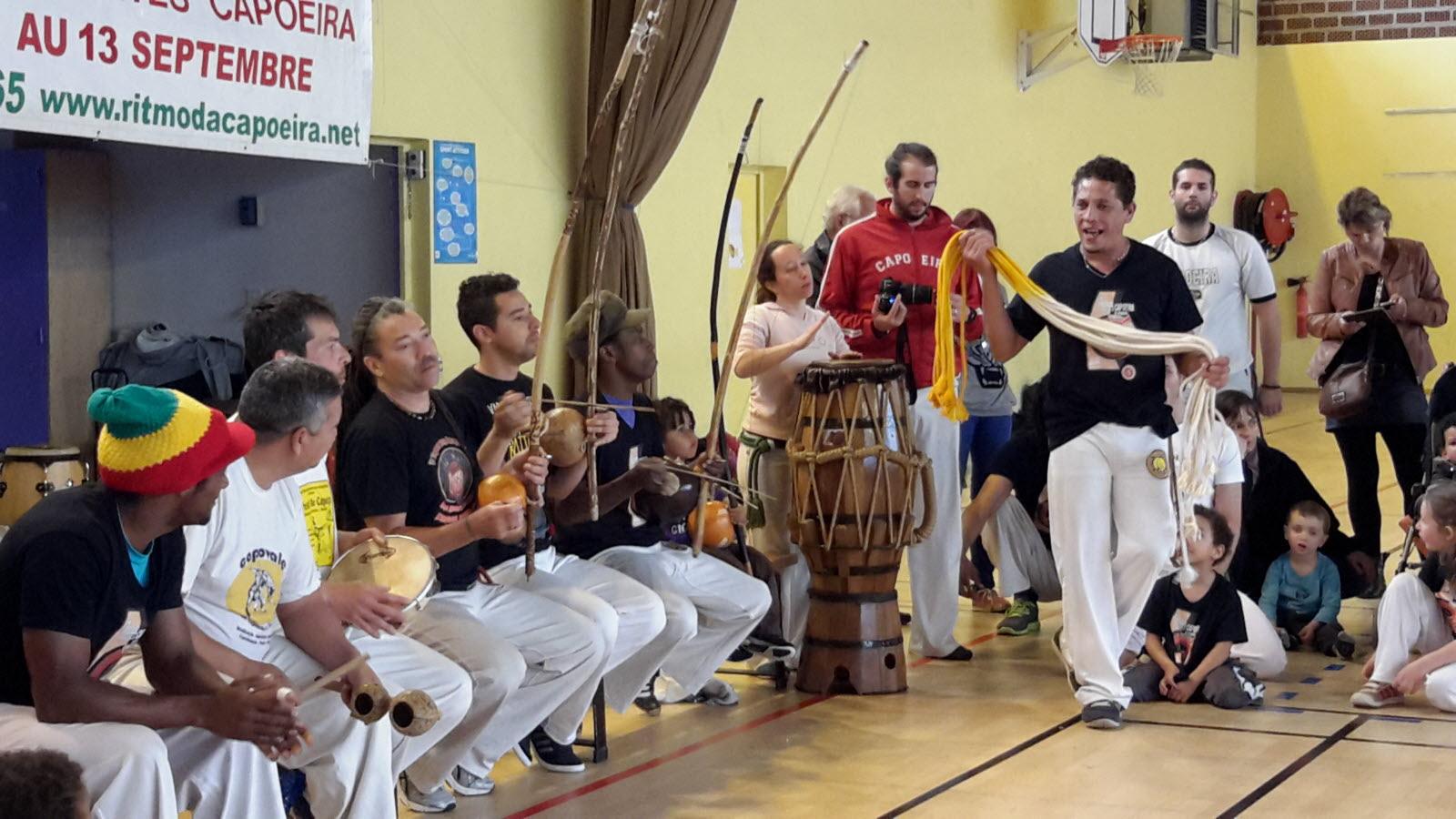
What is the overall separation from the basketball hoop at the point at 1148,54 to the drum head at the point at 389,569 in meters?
10.5

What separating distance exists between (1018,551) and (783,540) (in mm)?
1088

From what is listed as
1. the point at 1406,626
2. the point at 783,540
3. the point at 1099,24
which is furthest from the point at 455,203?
the point at 1099,24

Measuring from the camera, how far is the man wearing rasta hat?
293 centimetres

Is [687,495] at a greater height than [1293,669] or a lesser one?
greater

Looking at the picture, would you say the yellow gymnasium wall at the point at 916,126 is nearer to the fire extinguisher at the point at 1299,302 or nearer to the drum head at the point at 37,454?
the fire extinguisher at the point at 1299,302

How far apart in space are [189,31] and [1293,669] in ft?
13.5

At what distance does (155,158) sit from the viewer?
22.3 ft

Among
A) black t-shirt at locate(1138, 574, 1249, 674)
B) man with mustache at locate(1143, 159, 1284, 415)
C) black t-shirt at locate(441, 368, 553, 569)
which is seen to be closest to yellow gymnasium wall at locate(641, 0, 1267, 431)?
man with mustache at locate(1143, 159, 1284, 415)

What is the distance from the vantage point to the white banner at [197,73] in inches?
213

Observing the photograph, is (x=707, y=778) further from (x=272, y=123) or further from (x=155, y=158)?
(x=155, y=158)

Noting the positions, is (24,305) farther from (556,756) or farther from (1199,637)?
(1199,637)

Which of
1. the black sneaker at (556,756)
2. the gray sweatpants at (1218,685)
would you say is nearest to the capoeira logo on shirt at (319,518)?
the black sneaker at (556,756)

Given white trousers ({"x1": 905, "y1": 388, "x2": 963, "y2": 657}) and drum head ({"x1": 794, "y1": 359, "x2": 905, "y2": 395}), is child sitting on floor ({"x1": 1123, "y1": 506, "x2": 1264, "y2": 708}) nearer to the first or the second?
white trousers ({"x1": 905, "y1": 388, "x2": 963, "y2": 657})

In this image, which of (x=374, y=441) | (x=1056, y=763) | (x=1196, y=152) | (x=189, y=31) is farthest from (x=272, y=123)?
(x=1196, y=152)
